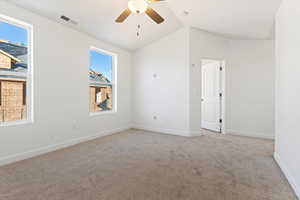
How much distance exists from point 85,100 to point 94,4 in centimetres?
203

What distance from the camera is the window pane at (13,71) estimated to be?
260 cm

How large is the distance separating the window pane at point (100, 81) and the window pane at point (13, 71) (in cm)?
146

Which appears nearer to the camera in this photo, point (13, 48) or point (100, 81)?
point (13, 48)

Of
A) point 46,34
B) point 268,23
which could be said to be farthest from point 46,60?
point 268,23

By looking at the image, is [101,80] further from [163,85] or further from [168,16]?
[168,16]

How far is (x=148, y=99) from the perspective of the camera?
5.02 metres

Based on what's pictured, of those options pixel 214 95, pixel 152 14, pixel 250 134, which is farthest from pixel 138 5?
pixel 250 134

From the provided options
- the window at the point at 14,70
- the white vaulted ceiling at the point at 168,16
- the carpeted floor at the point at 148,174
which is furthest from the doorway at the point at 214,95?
the window at the point at 14,70

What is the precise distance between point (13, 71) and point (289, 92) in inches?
161

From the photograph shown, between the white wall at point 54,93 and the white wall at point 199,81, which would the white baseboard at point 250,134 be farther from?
the white wall at point 54,93

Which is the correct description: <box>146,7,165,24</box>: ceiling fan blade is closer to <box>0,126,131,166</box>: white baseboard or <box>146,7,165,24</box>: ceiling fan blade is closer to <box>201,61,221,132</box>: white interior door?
<box>201,61,221,132</box>: white interior door

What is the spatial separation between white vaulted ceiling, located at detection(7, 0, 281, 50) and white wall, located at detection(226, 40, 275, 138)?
41cm

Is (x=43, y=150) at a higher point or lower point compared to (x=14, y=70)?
lower

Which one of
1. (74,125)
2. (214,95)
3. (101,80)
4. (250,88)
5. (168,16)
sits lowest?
(74,125)
